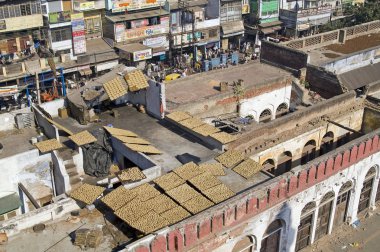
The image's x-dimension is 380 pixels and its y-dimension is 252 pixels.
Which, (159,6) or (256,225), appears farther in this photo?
(159,6)

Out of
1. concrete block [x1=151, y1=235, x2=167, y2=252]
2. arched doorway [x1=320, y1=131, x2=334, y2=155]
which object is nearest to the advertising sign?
arched doorway [x1=320, y1=131, x2=334, y2=155]

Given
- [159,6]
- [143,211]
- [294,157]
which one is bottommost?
[294,157]

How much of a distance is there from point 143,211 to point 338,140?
59.2 feet

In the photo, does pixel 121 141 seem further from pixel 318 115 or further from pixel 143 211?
pixel 318 115

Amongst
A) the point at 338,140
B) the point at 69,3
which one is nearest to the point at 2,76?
the point at 69,3

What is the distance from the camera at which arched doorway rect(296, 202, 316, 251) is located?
83.6 ft

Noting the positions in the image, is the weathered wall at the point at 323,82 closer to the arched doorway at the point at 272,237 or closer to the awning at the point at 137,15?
the arched doorway at the point at 272,237

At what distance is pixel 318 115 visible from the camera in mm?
30844

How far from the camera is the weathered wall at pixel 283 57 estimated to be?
3688 centimetres

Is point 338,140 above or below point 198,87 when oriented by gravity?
below

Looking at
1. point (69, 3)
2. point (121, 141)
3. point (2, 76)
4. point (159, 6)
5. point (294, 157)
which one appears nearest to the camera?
point (121, 141)

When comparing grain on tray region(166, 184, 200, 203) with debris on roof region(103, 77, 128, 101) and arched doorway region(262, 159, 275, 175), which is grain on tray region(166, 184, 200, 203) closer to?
arched doorway region(262, 159, 275, 175)

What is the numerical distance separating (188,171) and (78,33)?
3142 centimetres

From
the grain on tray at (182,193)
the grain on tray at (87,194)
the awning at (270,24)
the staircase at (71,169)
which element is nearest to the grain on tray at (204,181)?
the grain on tray at (182,193)
